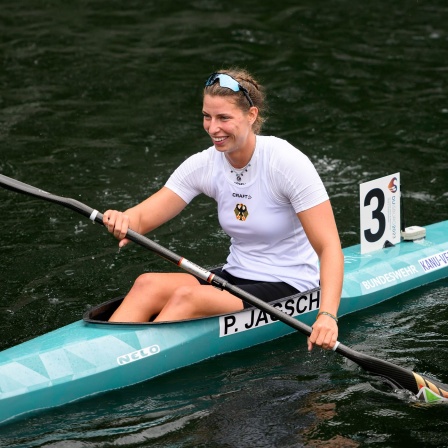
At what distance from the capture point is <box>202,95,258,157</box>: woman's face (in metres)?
5.39

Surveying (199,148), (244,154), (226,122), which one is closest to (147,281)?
(244,154)

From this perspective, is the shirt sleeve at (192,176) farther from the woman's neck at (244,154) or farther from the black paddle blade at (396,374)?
the black paddle blade at (396,374)

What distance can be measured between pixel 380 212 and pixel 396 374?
175cm

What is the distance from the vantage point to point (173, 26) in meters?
13.7

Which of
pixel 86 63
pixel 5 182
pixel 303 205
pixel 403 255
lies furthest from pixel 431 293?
pixel 86 63

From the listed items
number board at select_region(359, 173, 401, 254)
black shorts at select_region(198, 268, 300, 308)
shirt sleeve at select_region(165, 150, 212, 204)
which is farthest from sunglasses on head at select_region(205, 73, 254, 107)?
number board at select_region(359, 173, 401, 254)

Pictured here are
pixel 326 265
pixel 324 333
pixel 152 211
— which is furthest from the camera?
pixel 152 211

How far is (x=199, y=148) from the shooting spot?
1000 centimetres

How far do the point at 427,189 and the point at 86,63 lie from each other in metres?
5.26

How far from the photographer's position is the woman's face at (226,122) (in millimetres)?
5387

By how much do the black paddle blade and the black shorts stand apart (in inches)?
22.7

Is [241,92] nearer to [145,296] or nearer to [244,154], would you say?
[244,154]

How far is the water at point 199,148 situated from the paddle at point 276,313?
0.10 meters

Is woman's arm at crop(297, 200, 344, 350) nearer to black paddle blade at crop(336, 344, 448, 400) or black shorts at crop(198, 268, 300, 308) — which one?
black paddle blade at crop(336, 344, 448, 400)
